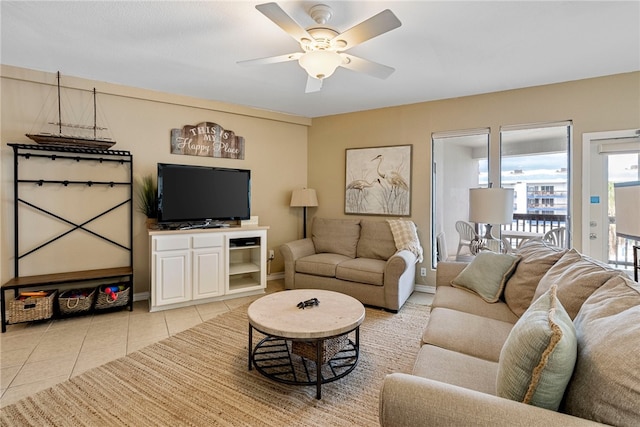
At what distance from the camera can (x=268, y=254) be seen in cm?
461

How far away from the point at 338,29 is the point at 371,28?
60cm

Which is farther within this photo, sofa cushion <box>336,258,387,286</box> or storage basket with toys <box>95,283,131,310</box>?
sofa cushion <box>336,258,387,286</box>

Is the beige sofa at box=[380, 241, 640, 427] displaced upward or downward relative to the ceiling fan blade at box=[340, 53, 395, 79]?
downward

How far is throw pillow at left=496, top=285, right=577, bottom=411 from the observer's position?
980 millimetres

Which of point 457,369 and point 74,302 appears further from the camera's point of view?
point 74,302

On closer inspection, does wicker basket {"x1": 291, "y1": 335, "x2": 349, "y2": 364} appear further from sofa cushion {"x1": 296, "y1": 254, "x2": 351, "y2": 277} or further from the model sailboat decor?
the model sailboat decor

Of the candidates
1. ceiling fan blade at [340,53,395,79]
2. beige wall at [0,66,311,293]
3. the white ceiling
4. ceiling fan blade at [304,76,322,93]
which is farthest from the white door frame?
beige wall at [0,66,311,293]

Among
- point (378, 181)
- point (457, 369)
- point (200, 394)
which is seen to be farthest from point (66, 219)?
point (457, 369)

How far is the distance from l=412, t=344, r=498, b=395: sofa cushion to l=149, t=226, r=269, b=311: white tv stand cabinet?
2714mm

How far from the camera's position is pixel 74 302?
3.06 m

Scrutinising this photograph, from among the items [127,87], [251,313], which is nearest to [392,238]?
[251,313]

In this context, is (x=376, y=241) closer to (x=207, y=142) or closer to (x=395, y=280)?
(x=395, y=280)

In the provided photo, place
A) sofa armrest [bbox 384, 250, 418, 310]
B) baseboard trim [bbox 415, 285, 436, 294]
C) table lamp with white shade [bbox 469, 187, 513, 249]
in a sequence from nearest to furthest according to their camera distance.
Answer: table lamp with white shade [bbox 469, 187, 513, 249] → sofa armrest [bbox 384, 250, 418, 310] → baseboard trim [bbox 415, 285, 436, 294]

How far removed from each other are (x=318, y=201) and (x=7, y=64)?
385 cm
